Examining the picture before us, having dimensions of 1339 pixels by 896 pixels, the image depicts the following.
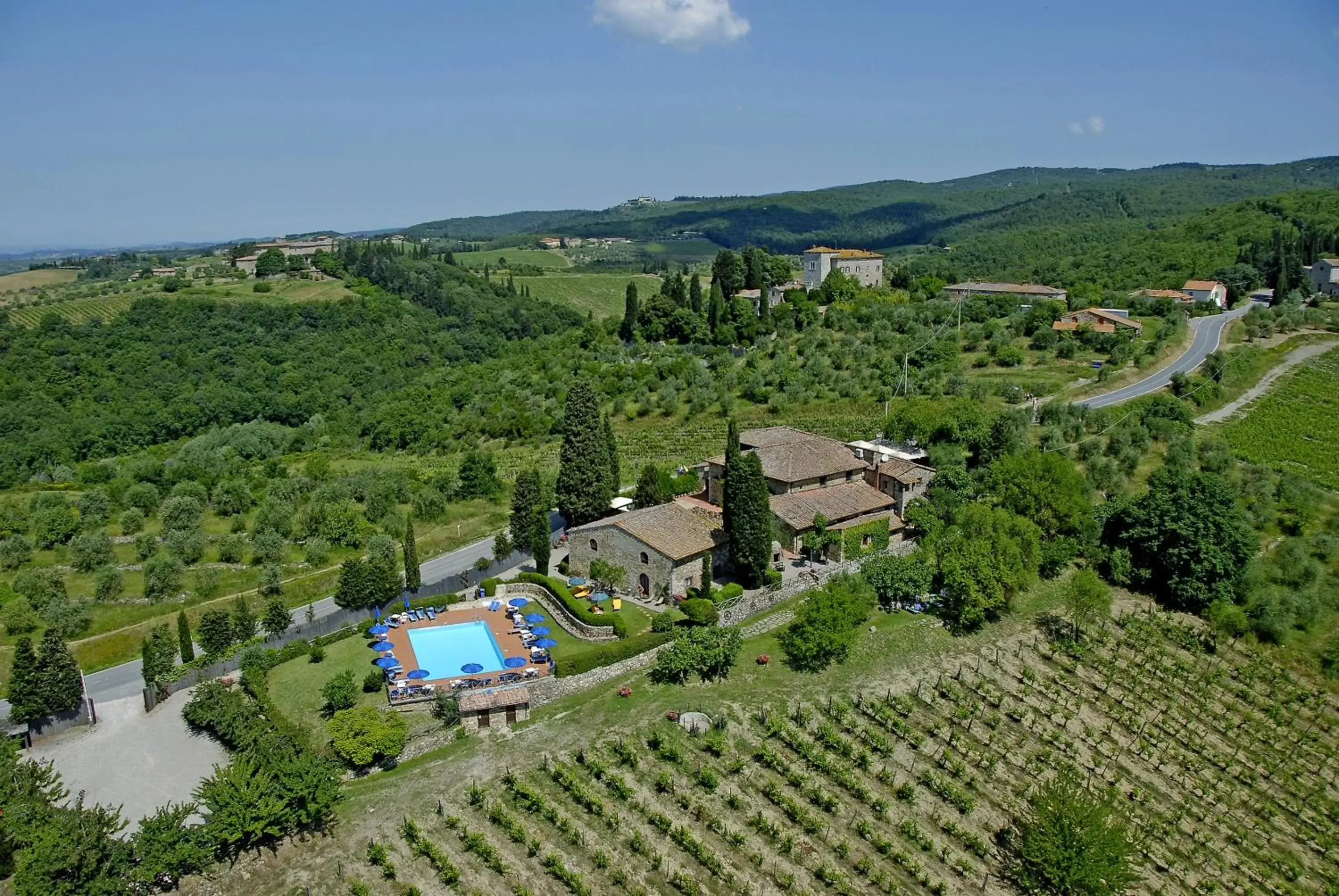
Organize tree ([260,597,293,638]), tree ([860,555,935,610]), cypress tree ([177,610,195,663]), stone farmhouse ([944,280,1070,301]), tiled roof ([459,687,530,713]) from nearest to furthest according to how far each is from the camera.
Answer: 1. tiled roof ([459,687,530,713])
2. cypress tree ([177,610,195,663])
3. tree ([260,597,293,638])
4. tree ([860,555,935,610])
5. stone farmhouse ([944,280,1070,301])

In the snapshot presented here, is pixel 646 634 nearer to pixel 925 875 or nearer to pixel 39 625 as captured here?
pixel 925 875

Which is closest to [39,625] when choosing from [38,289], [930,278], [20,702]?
[20,702]

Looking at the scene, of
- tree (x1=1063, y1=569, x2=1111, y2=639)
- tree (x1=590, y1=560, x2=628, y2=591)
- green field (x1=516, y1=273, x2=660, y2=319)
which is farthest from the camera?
green field (x1=516, y1=273, x2=660, y2=319)

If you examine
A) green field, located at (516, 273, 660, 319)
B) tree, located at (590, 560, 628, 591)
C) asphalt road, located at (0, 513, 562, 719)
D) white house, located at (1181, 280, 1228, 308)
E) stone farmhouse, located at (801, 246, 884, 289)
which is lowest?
asphalt road, located at (0, 513, 562, 719)

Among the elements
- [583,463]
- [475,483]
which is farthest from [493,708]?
[475,483]

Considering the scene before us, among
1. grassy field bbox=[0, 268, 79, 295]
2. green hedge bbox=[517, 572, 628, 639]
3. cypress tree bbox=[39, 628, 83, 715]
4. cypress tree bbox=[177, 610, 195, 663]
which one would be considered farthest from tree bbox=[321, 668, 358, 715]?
grassy field bbox=[0, 268, 79, 295]

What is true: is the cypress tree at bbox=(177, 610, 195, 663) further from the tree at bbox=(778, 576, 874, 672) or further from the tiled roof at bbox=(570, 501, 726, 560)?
the tree at bbox=(778, 576, 874, 672)

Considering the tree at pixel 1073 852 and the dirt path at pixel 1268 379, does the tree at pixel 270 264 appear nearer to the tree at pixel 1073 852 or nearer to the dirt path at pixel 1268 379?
the dirt path at pixel 1268 379
